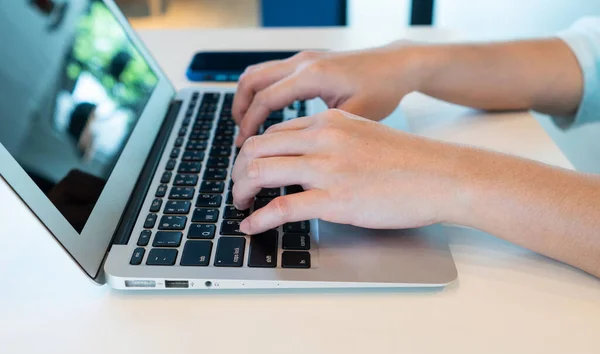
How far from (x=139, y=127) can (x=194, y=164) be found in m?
0.09

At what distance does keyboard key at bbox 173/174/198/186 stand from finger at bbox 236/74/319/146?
0.08 metres

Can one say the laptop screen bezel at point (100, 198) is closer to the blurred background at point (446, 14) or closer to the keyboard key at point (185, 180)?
the keyboard key at point (185, 180)

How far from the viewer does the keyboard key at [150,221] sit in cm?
47

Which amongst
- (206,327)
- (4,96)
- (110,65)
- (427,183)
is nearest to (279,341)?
(206,327)

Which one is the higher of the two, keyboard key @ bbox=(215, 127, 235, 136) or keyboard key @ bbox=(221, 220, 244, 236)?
keyboard key @ bbox=(221, 220, 244, 236)

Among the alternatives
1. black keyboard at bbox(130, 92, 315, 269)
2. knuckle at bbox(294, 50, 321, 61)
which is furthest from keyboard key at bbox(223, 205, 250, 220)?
knuckle at bbox(294, 50, 321, 61)

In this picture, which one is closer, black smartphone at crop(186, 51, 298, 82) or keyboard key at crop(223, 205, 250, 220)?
keyboard key at crop(223, 205, 250, 220)

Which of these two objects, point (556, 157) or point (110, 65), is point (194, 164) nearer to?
point (110, 65)

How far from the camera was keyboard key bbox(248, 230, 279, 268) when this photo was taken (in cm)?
43

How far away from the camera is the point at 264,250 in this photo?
1.44 feet

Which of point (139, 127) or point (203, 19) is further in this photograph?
point (203, 19)

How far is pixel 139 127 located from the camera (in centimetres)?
60

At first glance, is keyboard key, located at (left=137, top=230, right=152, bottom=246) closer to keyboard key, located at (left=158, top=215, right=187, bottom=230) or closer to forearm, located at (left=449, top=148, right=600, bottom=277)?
keyboard key, located at (left=158, top=215, right=187, bottom=230)

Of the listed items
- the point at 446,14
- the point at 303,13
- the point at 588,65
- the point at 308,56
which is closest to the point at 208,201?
the point at 308,56
